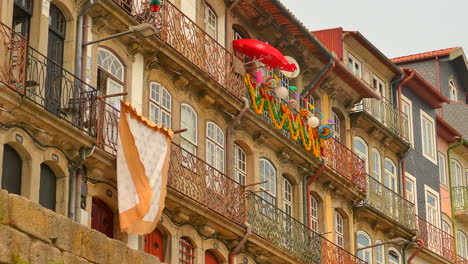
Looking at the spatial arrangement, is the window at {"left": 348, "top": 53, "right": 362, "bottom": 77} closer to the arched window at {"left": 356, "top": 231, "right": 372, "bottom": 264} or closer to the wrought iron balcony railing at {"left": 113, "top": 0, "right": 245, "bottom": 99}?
the arched window at {"left": 356, "top": 231, "right": 372, "bottom": 264}

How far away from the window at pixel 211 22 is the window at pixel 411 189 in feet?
39.3

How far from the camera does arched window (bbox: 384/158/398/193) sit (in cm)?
3759

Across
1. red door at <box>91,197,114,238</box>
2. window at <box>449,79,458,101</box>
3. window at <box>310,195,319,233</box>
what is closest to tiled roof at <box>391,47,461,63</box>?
window at <box>449,79,458,101</box>

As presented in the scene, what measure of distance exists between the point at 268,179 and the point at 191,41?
4.96 m

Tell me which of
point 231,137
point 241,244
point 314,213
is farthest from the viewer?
point 314,213

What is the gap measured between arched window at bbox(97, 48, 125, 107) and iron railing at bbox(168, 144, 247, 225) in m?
1.63

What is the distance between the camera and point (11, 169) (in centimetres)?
2022

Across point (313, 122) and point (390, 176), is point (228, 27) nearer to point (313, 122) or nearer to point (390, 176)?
point (313, 122)

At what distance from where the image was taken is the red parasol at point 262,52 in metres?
28.8

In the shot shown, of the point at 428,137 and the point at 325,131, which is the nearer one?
the point at 325,131

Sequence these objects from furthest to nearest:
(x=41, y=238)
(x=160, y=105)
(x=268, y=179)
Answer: (x=268, y=179)
(x=160, y=105)
(x=41, y=238)

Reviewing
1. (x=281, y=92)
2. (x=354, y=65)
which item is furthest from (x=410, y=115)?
(x=281, y=92)

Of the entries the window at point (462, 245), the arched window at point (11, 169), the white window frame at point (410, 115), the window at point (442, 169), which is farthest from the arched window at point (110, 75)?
the window at point (462, 245)

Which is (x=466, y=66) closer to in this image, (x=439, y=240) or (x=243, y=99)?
(x=439, y=240)
